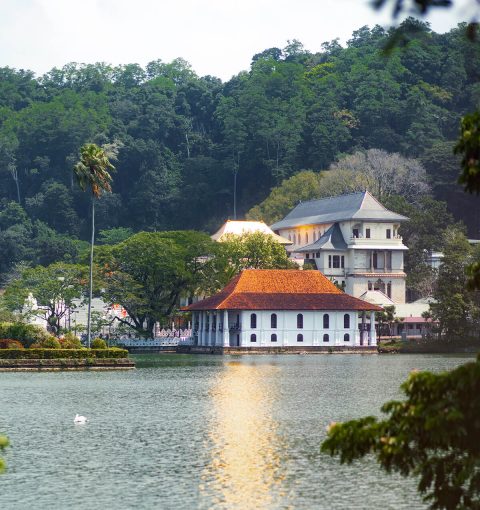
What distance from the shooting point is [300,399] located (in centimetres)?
5741

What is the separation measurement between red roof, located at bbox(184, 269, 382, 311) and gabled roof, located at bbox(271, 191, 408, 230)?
76.1ft

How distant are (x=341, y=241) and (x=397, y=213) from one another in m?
9.07

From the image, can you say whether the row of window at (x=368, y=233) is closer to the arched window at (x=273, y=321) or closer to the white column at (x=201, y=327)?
the arched window at (x=273, y=321)

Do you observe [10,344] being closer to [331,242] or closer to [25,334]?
[25,334]

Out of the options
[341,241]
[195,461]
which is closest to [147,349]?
[341,241]

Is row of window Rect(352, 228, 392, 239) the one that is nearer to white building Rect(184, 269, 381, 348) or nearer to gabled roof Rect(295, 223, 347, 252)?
gabled roof Rect(295, 223, 347, 252)

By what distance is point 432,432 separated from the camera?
52.2 ft

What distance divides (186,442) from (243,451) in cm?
300

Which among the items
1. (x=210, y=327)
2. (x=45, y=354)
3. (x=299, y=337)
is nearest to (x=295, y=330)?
(x=299, y=337)

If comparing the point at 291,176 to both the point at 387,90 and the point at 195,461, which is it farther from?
the point at 195,461

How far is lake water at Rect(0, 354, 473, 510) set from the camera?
2952cm

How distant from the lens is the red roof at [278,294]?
117812 mm

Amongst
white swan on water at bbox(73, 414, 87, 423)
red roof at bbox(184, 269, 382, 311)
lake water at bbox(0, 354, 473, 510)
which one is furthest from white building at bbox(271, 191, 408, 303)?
white swan on water at bbox(73, 414, 87, 423)

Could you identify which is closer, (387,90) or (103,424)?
(103,424)
